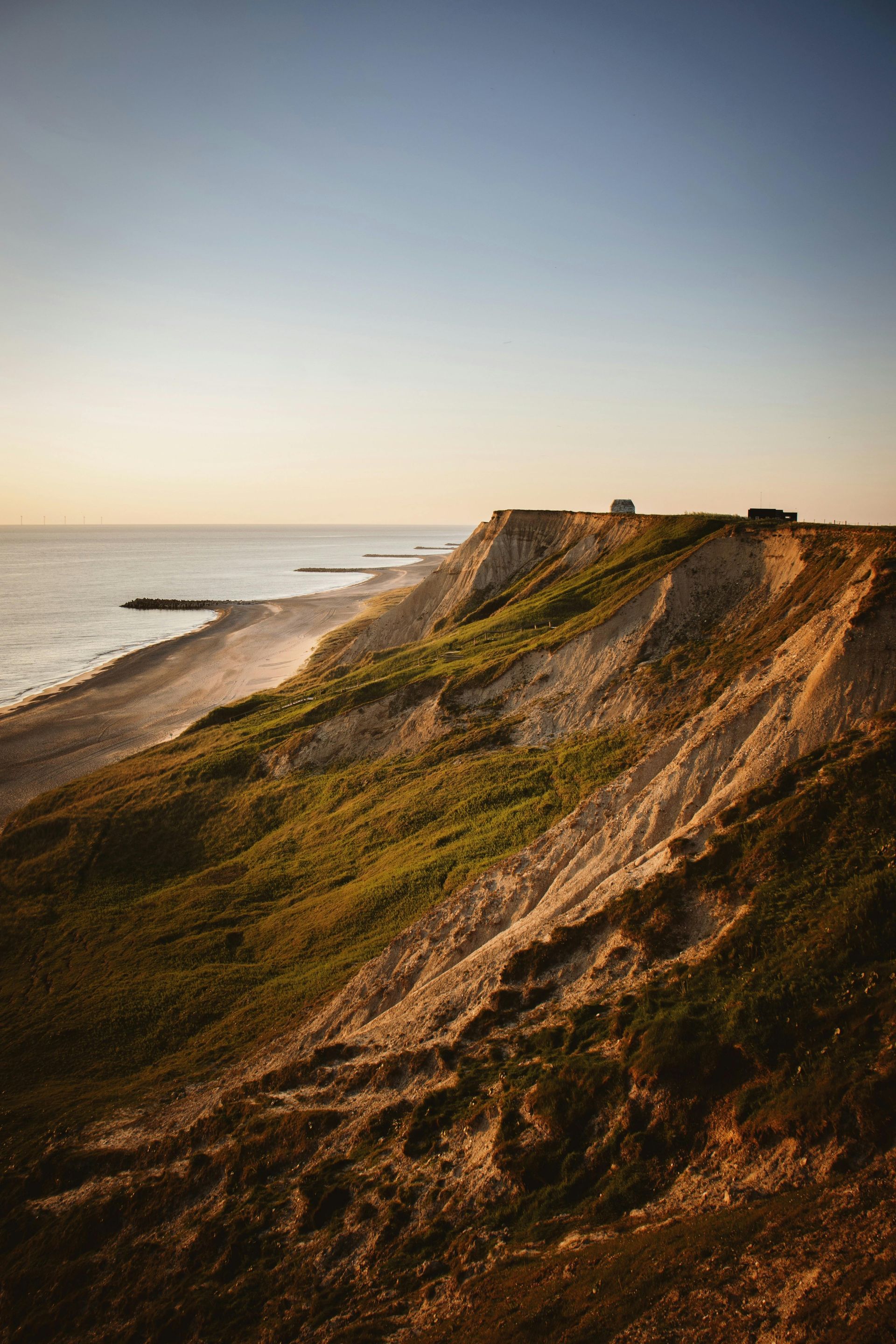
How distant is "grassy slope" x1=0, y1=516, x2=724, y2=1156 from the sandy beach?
20.7 ft

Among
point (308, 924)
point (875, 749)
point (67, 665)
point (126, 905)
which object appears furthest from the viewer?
point (67, 665)

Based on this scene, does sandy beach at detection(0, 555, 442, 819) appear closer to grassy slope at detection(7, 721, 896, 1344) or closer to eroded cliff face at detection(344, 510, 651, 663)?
eroded cliff face at detection(344, 510, 651, 663)

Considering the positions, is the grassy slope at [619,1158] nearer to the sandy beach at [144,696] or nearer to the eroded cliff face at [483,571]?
the sandy beach at [144,696]

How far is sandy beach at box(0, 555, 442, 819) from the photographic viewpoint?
141 feet

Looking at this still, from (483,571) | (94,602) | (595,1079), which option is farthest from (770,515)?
(94,602)

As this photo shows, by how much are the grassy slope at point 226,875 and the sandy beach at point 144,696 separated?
6323 millimetres

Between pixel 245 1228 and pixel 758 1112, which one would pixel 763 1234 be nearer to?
pixel 758 1112

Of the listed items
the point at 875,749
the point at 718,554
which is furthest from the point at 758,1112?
the point at 718,554

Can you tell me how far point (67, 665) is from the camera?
71.4 meters

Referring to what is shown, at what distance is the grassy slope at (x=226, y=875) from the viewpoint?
18.8 m

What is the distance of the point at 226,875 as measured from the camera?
2698cm

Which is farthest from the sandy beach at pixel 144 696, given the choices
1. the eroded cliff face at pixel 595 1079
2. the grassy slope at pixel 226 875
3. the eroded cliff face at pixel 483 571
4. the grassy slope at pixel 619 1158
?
the grassy slope at pixel 619 1158

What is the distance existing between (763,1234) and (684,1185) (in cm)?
167

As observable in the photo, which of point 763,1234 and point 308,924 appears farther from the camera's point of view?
point 308,924
